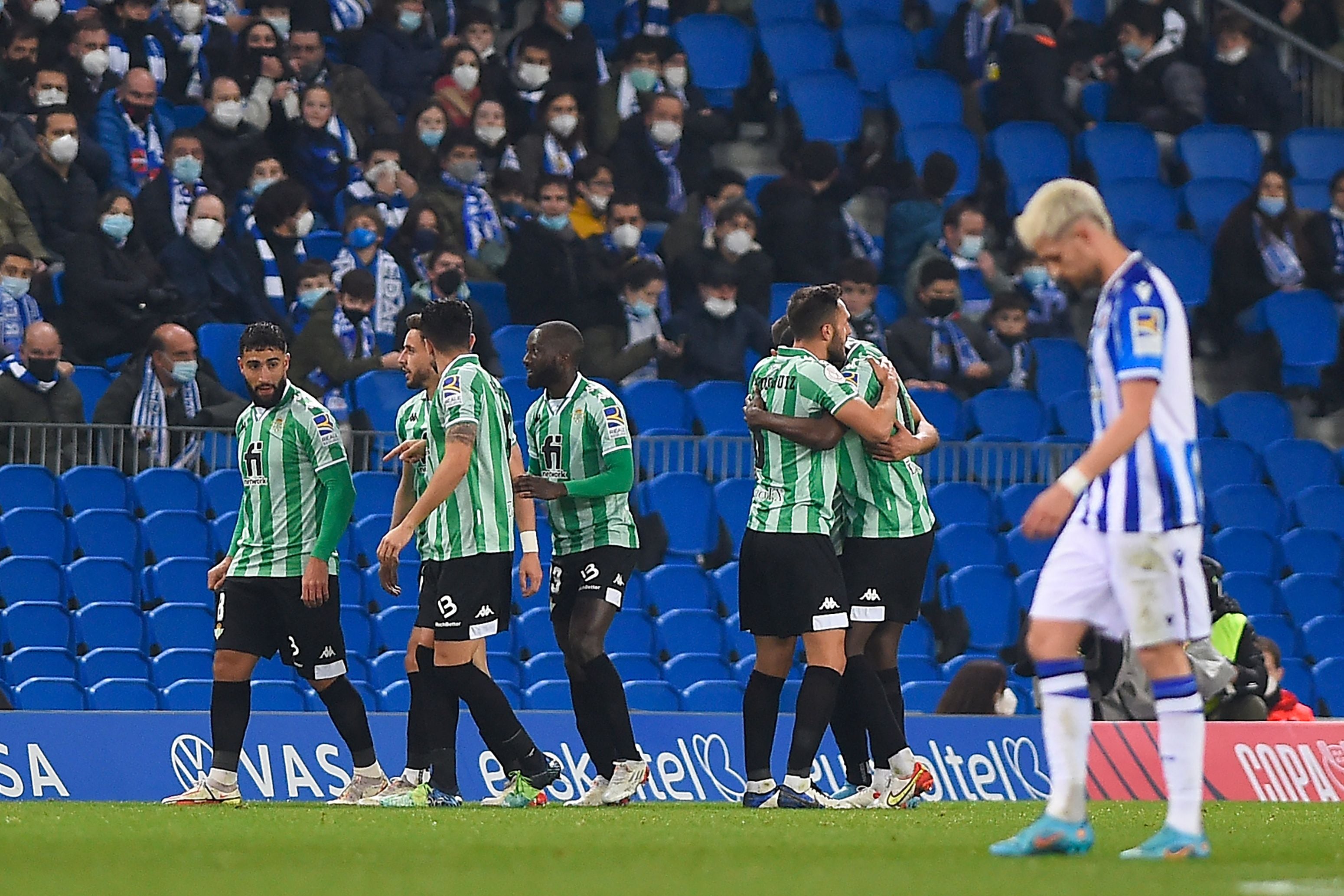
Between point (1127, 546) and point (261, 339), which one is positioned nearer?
point (1127, 546)

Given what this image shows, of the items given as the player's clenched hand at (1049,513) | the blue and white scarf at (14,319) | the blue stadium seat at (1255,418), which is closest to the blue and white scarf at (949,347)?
the blue stadium seat at (1255,418)

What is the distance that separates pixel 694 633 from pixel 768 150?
6410 mm

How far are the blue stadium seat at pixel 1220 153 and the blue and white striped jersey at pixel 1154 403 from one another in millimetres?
13910

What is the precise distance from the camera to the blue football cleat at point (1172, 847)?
6.10 meters

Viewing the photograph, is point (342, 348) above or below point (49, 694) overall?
above

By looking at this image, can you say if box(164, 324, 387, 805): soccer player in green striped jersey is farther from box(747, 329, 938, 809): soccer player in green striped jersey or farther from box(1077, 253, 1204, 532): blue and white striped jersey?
box(1077, 253, 1204, 532): blue and white striped jersey

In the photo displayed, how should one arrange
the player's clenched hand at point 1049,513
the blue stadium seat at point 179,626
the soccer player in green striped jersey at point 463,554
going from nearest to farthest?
the player's clenched hand at point 1049,513 → the soccer player in green striped jersey at point 463,554 → the blue stadium seat at point 179,626

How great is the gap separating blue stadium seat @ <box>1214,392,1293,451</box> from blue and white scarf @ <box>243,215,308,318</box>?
774cm

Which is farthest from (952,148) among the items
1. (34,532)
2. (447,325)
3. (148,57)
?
(447,325)

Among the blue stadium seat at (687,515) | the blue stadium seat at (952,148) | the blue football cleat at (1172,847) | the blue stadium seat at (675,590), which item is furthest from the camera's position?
the blue stadium seat at (952,148)

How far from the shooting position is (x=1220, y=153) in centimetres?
1975

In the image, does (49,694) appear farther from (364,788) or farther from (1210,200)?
(1210,200)

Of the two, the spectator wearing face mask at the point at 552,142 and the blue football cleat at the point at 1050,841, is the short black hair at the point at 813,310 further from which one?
the spectator wearing face mask at the point at 552,142

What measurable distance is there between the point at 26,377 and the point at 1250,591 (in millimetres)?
9032
